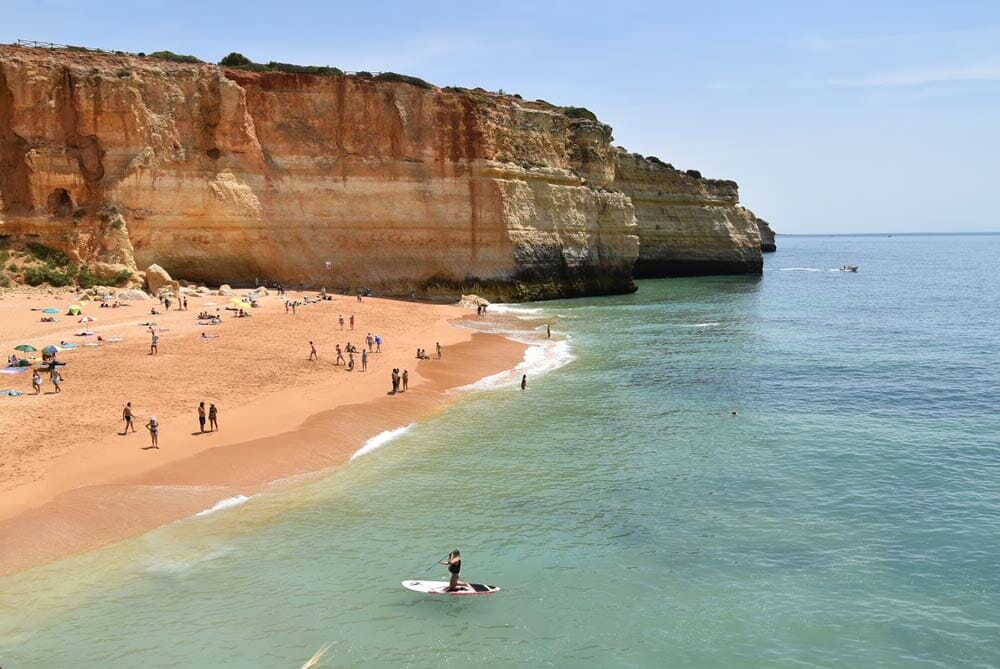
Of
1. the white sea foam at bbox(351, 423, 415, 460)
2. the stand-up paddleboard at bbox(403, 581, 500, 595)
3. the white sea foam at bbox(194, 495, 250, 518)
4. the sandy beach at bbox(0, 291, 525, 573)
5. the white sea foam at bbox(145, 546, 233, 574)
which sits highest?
the sandy beach at bbox(0, 291, 525, 573)

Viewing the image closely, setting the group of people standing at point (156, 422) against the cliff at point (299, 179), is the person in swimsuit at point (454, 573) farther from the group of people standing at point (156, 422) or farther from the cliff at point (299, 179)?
the cliff at point (299, 179)

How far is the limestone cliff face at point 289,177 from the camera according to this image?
1489 inches

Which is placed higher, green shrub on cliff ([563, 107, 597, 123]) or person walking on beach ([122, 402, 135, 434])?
green shrub on cliff ([563, 107, 597, 123])

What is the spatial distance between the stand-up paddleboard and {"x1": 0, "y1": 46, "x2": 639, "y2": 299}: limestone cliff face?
33.0 meters

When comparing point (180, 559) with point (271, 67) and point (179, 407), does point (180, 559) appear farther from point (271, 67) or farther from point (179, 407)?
point (271, 67)

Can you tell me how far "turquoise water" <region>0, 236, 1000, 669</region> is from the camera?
10.1 meters

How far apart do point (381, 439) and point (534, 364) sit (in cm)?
1101

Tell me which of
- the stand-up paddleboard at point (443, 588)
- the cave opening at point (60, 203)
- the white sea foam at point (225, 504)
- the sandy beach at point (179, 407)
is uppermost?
the cave opening at point (60, 203)

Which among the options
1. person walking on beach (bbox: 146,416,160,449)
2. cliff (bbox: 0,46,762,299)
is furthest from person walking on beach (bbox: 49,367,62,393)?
cliff (bbox: 0,46,762,299)

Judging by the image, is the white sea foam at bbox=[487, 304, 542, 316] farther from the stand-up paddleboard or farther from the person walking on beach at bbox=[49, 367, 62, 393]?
the stand-up paddleboard

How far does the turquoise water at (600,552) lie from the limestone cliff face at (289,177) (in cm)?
2439

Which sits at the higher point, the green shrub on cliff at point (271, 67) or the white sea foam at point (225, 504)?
the green shrub on cliff at point (271, 67)

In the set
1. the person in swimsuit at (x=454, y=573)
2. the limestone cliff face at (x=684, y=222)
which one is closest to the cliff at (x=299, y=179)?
the limestone cliff face at (x=684, y=222)

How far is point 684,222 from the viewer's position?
2980 inches
